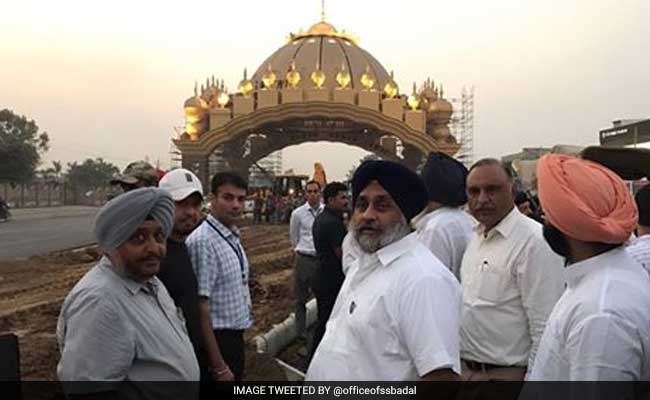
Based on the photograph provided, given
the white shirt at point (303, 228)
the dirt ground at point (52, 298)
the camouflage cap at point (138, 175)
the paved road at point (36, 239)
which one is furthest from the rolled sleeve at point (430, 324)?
the paved road at point (36, 239)

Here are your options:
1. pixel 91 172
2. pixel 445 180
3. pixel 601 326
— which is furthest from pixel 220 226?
pixel 91 172

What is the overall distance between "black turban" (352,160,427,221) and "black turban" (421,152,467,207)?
172 cm

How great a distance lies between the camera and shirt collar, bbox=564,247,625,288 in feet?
7.18

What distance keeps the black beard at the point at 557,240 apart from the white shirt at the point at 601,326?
15cm

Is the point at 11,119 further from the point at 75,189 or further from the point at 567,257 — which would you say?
the point at 567,257

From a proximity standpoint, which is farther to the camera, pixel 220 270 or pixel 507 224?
pixel 220 270

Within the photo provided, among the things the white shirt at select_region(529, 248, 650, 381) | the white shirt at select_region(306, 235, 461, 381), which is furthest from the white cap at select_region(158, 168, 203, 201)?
the white shirt at select_region(529, 248, 650, 381)

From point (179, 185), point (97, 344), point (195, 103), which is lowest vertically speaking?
point (97, 344)

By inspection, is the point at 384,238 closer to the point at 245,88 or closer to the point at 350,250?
the point at 350,250

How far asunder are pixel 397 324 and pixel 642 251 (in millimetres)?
2567

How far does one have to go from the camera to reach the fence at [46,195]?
6269 cm

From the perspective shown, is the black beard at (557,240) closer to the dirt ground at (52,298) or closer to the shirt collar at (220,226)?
the shirt collar at (220,226)

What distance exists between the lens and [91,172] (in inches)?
4304

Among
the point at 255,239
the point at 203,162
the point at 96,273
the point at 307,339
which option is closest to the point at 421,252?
the point at 96,273
